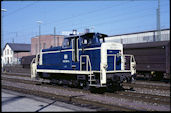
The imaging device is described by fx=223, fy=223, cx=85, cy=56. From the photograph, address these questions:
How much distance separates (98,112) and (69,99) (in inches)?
121

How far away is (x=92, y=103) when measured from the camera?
9.30m

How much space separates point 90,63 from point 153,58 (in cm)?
773

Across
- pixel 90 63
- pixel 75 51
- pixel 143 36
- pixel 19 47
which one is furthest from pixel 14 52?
pixel 90 63

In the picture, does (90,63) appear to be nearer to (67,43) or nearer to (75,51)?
(75,51)

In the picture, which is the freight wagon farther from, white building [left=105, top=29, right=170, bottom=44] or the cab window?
white building [left=105, top=29, right=170, bottom=44]

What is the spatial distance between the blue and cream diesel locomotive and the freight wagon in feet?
16.2

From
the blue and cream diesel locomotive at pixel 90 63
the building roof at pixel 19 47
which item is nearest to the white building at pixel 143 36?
the blue and cream diesel locomotive at pixel 90 63

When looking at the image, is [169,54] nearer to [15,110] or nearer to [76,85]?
[76,85]

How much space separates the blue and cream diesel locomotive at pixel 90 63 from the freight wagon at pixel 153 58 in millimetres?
4936

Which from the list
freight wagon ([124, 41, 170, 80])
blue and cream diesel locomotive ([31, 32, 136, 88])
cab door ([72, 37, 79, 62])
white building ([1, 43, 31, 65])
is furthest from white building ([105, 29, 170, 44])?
white building ([1, 43, 31, 65])

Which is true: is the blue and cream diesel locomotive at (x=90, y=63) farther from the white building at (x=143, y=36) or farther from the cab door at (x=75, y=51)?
the white building at (x=143, y=36)

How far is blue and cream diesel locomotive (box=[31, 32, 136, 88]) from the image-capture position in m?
12.2

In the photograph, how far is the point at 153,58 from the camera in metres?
18.3

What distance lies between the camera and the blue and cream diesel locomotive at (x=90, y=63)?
40.1ft
